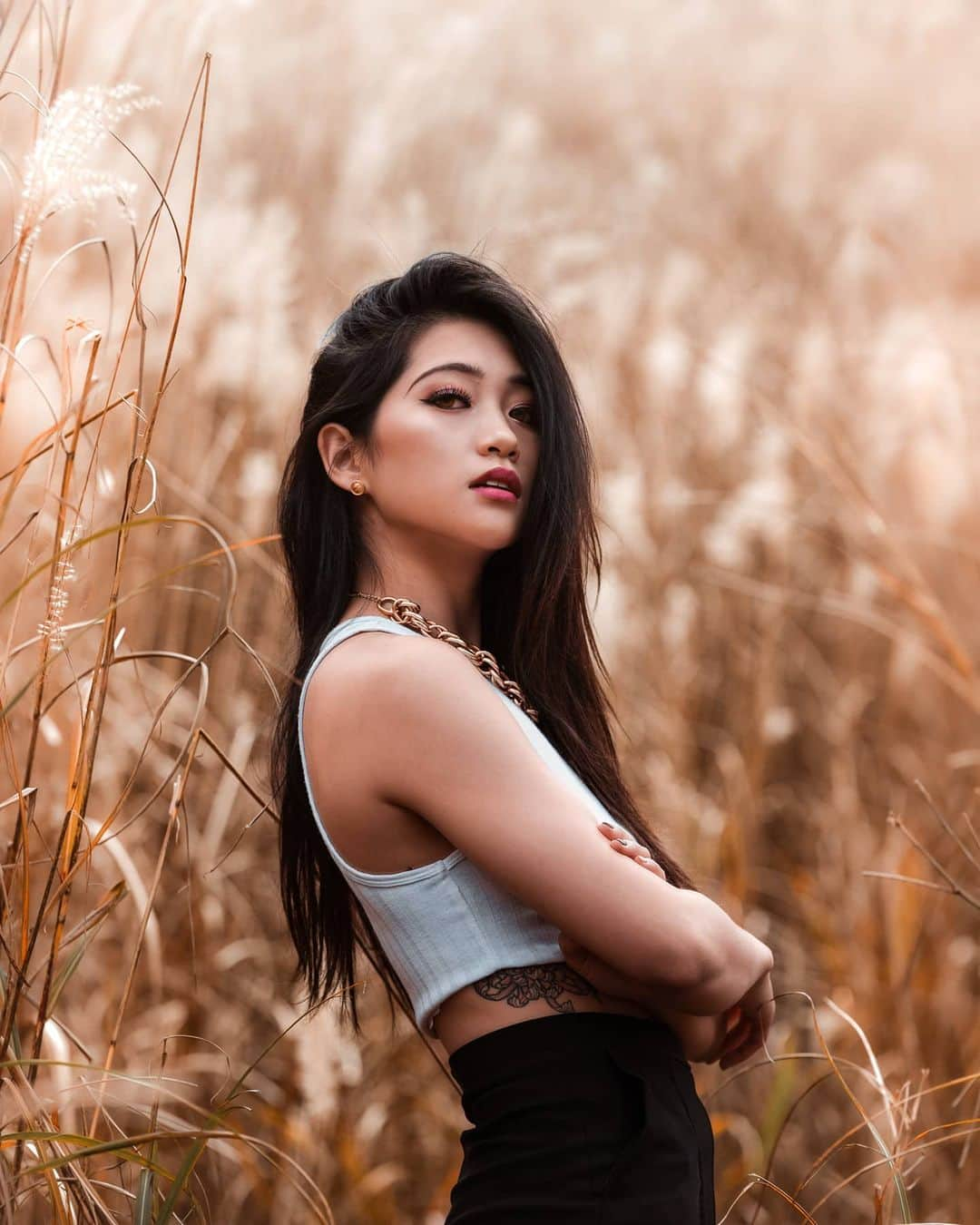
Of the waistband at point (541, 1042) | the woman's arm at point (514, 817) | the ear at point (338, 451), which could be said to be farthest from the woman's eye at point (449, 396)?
the waistband at point (541, 1042)

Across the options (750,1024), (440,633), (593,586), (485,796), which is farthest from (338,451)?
(593,586)

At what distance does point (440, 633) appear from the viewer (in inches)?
54.9

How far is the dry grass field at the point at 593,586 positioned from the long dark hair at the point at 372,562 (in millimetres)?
191

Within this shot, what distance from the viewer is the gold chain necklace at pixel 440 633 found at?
4.50 feet

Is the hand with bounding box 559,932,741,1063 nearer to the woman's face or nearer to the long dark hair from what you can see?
the long dark hair

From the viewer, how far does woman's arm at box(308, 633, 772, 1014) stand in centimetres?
115

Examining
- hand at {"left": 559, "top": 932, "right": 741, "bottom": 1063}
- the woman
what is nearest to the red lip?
the woman

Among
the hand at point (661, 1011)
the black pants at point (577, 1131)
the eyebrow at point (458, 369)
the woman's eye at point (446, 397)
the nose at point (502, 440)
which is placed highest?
the eyebrow at point (458, 369)

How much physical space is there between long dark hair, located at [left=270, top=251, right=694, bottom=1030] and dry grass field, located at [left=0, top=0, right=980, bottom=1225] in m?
0.19

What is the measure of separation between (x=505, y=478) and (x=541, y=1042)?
1.89ft

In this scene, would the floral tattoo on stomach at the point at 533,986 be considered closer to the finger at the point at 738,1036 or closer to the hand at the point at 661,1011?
the hand at the point at 661,1011

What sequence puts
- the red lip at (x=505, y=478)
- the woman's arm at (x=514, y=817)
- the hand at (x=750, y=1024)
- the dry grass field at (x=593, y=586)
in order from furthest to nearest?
the dry grass field at (x=593, y=586)
the red lip at (x=505, y=478)
the hand at (x=750, y=1024)
the woman's arm at (x=514, y=817)

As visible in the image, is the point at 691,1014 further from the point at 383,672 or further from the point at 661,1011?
the point at 383,672

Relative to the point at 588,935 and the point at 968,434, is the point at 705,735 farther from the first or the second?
the point at 588,935
